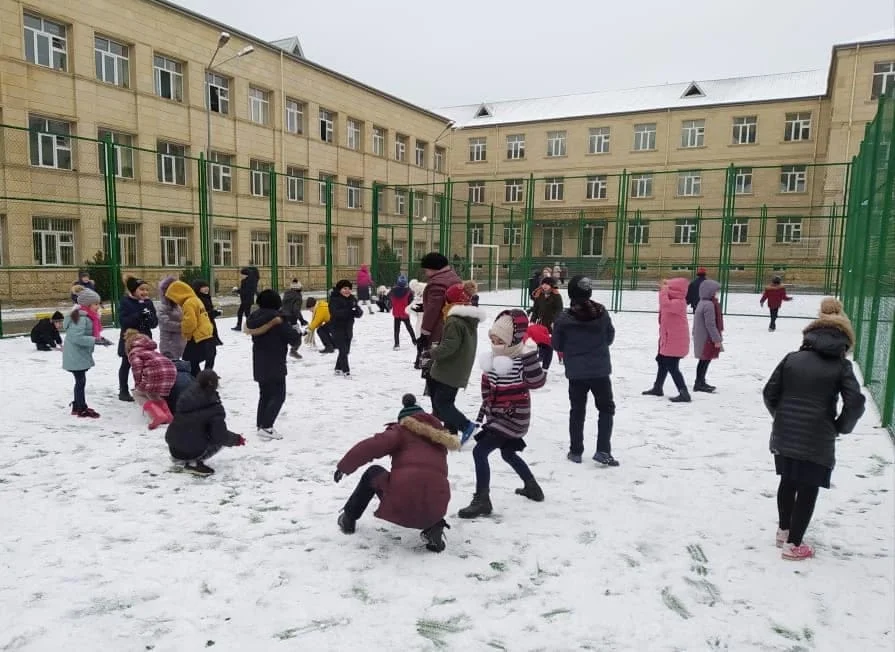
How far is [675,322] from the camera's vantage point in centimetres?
759

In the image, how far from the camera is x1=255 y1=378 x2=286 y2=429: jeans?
604 centimetres

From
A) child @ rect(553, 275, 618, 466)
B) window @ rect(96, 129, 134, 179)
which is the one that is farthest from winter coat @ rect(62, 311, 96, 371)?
window @ rect(96, 129, 134, 179)

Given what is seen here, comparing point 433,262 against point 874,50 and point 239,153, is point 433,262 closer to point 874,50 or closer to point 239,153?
point 239,153

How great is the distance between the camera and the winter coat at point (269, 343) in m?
5.95

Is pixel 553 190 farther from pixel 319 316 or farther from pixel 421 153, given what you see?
pixel 319 316

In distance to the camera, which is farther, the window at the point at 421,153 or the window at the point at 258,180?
the window at the point at 421,153

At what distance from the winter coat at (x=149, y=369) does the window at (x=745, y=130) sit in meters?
41.4

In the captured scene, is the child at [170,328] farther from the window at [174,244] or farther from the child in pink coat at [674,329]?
the window at [174,244]

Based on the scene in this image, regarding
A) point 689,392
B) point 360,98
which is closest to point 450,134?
point 360,98

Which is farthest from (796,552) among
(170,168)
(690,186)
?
(690,186)

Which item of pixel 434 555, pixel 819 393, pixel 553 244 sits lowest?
pixel 434 555

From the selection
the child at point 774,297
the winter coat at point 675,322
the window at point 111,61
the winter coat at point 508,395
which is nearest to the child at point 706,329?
the winter coat at point 675,322

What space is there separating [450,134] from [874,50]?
A: 2546 cm

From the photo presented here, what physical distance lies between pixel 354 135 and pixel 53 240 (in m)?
20.2
